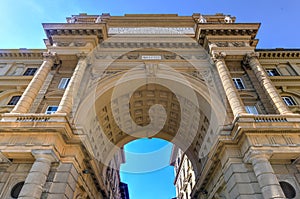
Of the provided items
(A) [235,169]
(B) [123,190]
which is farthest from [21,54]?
(B) [123,190]

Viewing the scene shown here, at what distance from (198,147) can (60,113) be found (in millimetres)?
13082

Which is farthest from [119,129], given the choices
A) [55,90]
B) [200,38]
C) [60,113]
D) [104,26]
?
[200,38]

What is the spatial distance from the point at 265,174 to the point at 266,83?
818 centimetres

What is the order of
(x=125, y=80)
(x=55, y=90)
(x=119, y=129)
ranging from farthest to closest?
(x=119, y=129), (x=125, y=80), (x=55, y=90)

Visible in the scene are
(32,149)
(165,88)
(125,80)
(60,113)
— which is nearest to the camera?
(32,149)

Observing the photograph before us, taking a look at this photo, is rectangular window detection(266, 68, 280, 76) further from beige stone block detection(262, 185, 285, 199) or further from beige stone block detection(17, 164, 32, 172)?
beige stone block detection(17, 164, 32, 172)

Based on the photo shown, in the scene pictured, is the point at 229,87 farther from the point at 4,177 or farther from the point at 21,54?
the point at 21,54

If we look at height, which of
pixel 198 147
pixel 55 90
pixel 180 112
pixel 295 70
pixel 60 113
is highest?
pixel 295 70

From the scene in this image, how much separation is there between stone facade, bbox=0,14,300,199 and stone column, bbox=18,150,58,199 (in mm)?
54

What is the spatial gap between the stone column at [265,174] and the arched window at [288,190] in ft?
5.71

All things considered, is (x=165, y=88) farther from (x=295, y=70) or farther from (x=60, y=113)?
(x=295, y=70)

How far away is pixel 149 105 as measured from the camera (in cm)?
2156

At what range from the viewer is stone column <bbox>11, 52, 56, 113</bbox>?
14.3 meters

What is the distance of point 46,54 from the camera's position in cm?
1847
